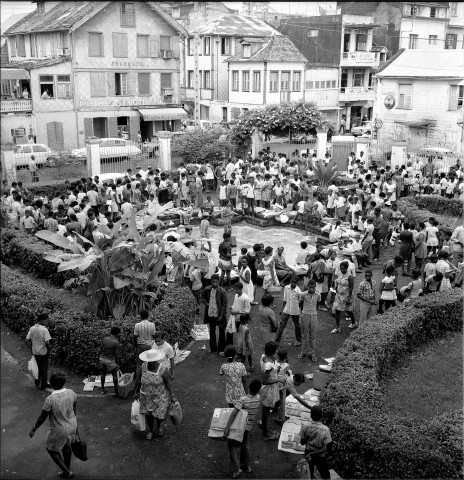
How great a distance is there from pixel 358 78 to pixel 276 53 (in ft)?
34.7

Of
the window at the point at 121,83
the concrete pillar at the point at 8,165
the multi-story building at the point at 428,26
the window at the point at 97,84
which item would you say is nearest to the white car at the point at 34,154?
the concrete pillar at the point at 8,165

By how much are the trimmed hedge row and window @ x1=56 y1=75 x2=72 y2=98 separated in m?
20.1

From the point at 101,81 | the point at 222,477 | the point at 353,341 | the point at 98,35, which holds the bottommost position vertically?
the point at 222,477

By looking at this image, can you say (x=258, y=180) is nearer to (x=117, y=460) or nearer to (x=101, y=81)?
(x=117, y=460)

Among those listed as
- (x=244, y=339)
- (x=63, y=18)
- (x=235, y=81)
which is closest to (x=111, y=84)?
(x=63, y=18)

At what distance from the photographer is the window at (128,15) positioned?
35.8 m

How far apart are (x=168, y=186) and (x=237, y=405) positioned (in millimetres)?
14064

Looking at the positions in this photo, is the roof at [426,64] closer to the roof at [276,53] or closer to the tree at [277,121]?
the tree at [277,121]

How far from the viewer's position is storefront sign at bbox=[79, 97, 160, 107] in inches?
1405

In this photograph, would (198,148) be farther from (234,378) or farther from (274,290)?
(234,378)

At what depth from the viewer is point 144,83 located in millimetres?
38062

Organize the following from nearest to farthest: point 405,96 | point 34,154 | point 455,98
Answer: point 34,154 < point 455,98 < point 405,96

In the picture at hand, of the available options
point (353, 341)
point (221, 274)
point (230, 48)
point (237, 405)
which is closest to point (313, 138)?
point (230, 48)

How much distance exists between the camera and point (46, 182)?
23562 mm
